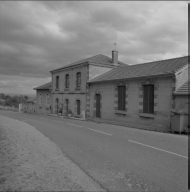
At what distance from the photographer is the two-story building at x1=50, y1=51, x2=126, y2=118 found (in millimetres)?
22528

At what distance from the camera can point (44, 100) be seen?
3359cm

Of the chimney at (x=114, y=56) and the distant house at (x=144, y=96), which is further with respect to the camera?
the chimney at (x=114, y=56)

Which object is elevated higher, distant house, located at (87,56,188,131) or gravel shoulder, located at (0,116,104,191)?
distant house, located at (87,56,188,131)

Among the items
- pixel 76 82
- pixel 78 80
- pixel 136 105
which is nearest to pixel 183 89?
pixel 136 105

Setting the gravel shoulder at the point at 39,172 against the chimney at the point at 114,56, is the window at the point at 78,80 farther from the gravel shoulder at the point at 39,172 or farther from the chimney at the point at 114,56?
the gravel shoulder at the point at 39,172

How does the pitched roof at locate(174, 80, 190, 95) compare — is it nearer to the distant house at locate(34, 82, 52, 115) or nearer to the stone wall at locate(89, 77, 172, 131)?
the stone wall at locate(89, 77, 172, 131)

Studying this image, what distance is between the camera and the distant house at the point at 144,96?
12984 millimetres

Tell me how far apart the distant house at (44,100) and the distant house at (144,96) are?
13658mm

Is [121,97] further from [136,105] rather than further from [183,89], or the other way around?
[183,89]

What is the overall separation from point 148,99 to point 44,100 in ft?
76.1

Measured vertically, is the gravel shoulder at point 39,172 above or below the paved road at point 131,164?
above

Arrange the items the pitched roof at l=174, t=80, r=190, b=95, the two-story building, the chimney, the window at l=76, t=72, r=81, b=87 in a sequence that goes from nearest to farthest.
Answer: the pitched roof at l=174, t=80, r=190, b=95 < the two-story building < the window at l=76, t=72, r=81, b=87 < the chimney

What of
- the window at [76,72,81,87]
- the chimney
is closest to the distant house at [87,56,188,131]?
the window at [76,72,81,87]

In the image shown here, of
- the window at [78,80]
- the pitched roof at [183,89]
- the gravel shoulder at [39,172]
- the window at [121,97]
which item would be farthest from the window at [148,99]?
the window at [78,80]
